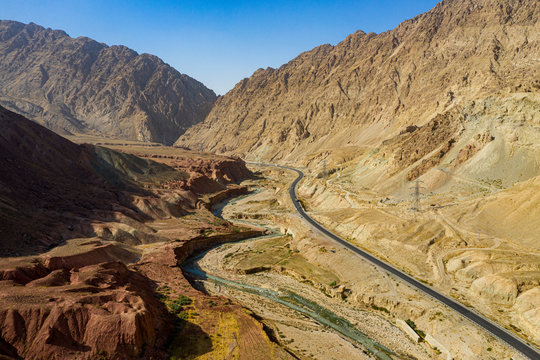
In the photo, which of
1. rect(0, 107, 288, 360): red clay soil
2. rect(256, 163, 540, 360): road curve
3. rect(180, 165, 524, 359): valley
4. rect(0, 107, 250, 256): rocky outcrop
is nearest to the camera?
rect(0, 107, 288, 360): red clay soil

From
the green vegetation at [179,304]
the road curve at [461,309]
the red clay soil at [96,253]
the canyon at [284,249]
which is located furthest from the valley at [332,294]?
the green vegetation at [179,304]

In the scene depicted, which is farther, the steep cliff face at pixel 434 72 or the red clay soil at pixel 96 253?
the steep cliff face at pixel 434 72

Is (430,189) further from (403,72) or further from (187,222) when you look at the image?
(403,72)

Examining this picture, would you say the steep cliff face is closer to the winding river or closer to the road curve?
the road curve

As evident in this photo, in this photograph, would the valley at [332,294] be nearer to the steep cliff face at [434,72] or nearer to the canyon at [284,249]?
the canyon at [284,249]

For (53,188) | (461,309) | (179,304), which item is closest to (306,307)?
(179,304)

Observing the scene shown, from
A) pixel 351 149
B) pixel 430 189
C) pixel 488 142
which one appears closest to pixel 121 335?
pixel 430 189

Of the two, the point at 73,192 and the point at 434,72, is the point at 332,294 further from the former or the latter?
the point at 434,72

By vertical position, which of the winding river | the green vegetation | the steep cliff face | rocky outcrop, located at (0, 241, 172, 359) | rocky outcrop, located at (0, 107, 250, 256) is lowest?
the winding river

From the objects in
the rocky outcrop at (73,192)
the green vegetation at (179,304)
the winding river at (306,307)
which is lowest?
the winding river at (306,307)

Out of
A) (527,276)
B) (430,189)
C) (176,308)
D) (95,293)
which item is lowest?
(176,308)

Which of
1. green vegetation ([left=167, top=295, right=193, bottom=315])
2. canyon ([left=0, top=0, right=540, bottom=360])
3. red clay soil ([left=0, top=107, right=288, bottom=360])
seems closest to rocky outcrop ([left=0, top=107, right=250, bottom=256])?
red clay soil ([left=0, top=107, right=288, bottom=360])
